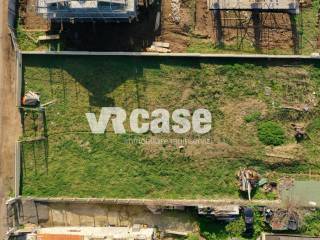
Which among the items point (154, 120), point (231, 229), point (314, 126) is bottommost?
point (231, 229)

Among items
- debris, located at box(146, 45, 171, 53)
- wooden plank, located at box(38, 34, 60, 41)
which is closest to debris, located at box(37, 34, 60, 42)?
wooden plank, located at box(38, 34, 60, 41)

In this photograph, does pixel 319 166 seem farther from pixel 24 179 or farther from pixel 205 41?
pixel 24 179

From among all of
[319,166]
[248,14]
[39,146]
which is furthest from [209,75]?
[39,146]

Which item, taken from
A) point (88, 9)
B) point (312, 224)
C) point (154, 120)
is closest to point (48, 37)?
point (88, 9)

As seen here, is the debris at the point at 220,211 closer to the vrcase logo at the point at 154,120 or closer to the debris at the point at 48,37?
the vrcase logo at the point at 154,120

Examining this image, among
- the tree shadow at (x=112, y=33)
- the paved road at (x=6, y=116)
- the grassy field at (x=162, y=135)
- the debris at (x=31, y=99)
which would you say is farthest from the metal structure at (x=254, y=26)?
the paved road at (x=6, y=116)

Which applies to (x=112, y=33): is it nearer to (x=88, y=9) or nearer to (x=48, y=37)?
(x=88, y=9)

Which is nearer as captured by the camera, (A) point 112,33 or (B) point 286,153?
(B) point 286,153

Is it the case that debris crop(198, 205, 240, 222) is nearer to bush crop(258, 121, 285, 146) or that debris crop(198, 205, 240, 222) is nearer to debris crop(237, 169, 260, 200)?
debris crop(237, 169, 260, 200)

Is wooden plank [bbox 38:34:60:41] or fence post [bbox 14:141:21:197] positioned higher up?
wooden plank [bbox 38:34:60:41]
